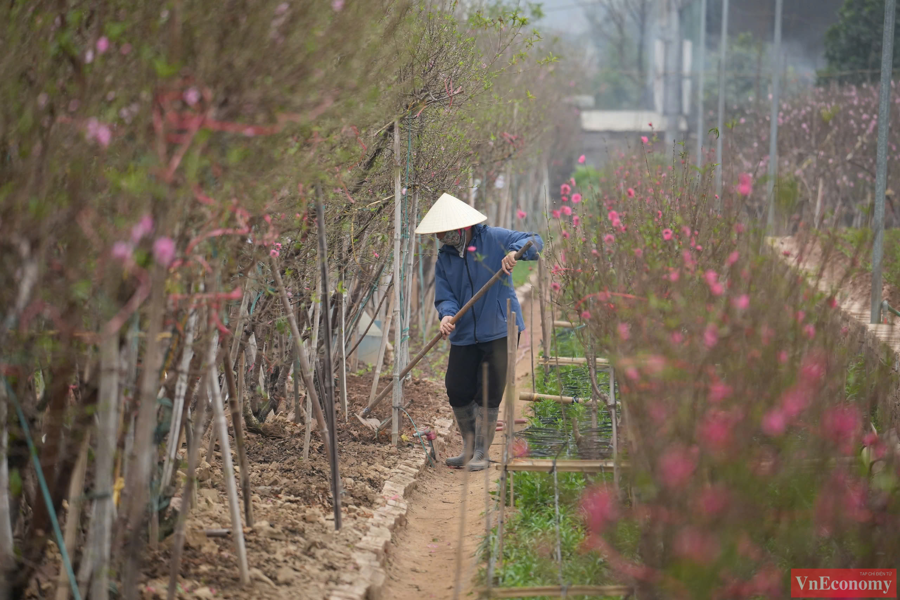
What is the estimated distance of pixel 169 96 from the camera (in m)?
2.55

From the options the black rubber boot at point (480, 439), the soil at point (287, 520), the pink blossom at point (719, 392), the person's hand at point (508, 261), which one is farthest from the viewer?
the black rubber boot at point (480, 439)

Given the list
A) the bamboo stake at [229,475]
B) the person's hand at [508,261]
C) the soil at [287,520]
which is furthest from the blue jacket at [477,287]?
the bamboo stake at [229,475]

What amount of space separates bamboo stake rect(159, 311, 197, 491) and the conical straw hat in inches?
93.4

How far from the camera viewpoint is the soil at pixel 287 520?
11.9ft

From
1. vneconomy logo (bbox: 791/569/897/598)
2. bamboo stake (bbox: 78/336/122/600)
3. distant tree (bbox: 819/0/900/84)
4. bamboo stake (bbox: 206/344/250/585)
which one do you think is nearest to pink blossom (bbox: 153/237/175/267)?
bamboo stake (bbox: 78/336/122/600)

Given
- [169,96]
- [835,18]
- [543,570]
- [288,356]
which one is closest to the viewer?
→ [169,96]

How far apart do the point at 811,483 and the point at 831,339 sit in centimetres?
70

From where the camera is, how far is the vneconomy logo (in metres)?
2.99

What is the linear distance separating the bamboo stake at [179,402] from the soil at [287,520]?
38 cm

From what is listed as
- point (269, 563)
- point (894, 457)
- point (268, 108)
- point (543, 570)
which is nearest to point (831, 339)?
point (894, 457)

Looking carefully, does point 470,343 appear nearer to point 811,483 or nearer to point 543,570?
point 543,570

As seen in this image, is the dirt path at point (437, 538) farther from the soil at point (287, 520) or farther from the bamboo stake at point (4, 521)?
the bamboo stake at point (4, 521)

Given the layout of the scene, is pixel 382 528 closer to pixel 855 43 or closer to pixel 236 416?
pixel 236 416

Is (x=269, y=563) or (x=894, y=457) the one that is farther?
(x=269, y=563)
